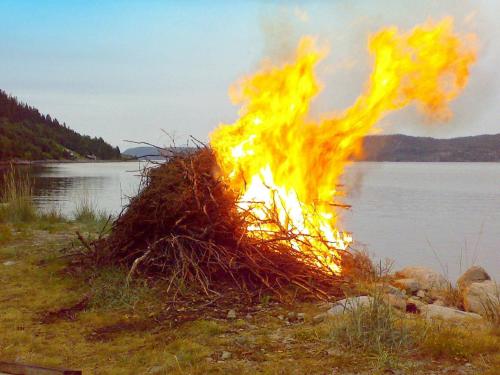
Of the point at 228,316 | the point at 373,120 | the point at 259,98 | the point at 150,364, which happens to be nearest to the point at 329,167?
the point at 373,120

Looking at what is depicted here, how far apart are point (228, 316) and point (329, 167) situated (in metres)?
3.88

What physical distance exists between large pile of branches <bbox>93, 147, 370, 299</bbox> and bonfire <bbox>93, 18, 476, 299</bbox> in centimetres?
2

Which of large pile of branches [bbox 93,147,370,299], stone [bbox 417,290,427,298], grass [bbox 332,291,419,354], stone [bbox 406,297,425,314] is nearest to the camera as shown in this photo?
grass [bbox 332,291,419,354]

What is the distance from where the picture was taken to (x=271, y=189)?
8883 millimetres

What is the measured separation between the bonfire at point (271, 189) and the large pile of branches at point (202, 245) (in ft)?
0.06

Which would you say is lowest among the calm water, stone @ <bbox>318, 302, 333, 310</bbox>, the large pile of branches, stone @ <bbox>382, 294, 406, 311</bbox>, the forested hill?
the calm water

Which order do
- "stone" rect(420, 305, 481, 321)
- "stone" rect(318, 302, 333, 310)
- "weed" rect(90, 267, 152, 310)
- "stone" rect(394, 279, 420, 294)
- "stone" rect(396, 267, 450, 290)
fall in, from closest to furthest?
"stone" rect(420, 305, 481, 321) → "stone" rect(318, 302, 333, 310) → "weed" rect(90, 267, 152, 310) → "stone" rect(394, 279, 420, 294) → "stone" rect(396, 267, 450, 290)

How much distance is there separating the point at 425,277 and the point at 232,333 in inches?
220

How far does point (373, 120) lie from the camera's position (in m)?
9.06

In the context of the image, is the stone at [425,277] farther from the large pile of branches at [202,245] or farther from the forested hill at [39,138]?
the forested hill at [39,138]

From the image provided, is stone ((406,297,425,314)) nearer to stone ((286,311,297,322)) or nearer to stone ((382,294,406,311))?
stone ((382,294,406,311))

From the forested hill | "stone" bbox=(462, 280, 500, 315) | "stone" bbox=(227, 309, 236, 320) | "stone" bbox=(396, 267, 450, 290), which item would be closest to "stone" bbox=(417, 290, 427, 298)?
"stone" bbox=(396, 267, 450, 290)

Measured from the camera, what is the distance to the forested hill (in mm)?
105425

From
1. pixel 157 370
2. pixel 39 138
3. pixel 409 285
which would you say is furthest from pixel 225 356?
pixel 39 138
